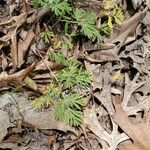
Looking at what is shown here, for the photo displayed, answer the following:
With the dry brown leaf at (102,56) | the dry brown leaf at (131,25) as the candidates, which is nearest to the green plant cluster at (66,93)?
the dry brown leaf at (102,56)

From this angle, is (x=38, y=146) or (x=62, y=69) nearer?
(x=38, y=146)

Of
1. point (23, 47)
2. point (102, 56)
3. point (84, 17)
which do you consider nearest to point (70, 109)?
point (102, 56)

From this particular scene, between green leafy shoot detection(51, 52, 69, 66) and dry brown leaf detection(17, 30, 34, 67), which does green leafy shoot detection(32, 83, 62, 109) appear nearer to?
green leafy shoot detection(51, 52, 69, 66)

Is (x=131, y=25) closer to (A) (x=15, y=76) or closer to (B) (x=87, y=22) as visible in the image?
(B) (x=87, y=22)

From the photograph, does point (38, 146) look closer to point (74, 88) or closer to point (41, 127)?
point (41, 127)

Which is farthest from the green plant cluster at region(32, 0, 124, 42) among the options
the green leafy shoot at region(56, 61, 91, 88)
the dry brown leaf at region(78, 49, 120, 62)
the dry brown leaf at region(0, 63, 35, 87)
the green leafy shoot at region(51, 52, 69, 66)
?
the dry brown leaf at region(0, 63, 35, 87)

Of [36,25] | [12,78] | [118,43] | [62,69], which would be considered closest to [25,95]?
[12,78]
